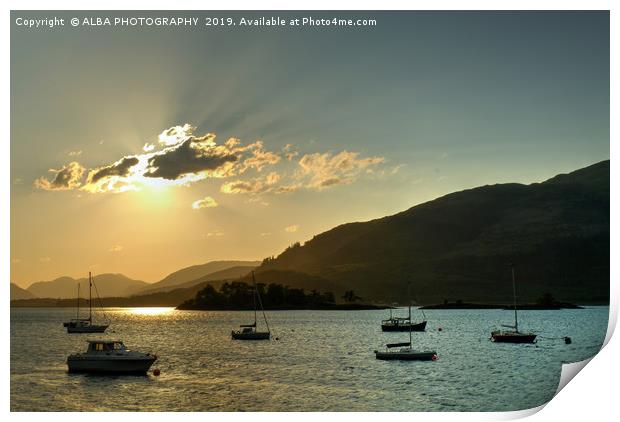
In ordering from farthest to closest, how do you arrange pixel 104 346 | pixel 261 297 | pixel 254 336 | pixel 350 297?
pixel 350 297, pixel 261 297, pixel 254 336, pixel 104 346

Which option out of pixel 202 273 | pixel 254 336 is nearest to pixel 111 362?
pixel 254 336

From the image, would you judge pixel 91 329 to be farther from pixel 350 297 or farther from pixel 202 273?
pixel 350 297

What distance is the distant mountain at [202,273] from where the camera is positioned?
252ft

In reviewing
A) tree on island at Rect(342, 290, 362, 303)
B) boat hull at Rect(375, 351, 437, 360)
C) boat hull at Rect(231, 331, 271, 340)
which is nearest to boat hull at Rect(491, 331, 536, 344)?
boat hull at Rect(375, 351, 437, 360)

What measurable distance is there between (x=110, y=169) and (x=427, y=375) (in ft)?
51.8

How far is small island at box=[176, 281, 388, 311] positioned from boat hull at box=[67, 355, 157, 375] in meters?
Result: 102

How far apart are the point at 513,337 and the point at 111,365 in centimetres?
3115

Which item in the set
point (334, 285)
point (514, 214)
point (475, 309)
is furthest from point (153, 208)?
point (514, 214)

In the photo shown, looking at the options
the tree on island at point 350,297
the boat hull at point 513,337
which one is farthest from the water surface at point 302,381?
the tree on island at point 350,297

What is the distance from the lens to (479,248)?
17775 cm

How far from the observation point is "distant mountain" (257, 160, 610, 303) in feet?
516

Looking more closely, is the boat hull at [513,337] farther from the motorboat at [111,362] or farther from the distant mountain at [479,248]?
the distant mountain at [479,248]
